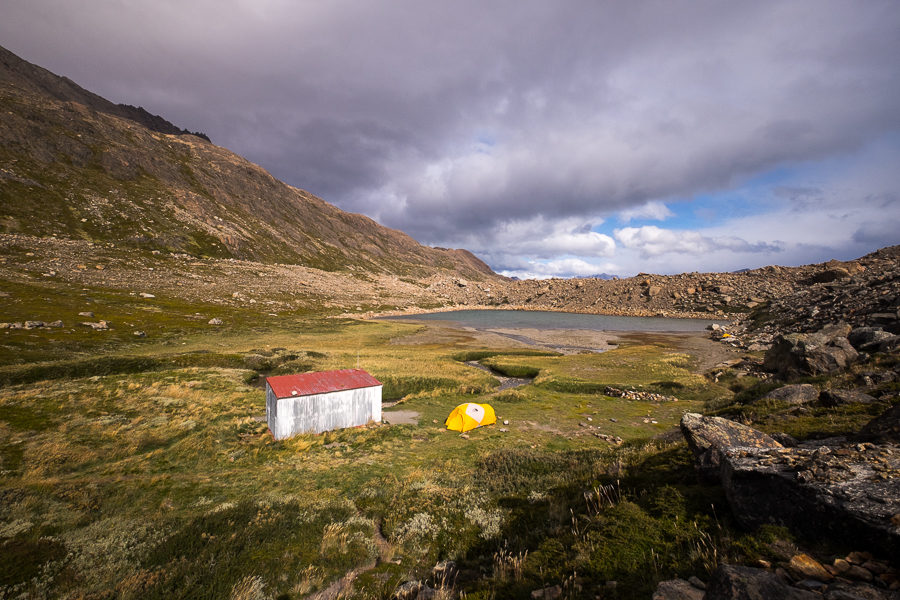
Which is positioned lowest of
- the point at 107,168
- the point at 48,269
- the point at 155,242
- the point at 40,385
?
the point at 40,385

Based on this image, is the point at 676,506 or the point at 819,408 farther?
the point at 819,408

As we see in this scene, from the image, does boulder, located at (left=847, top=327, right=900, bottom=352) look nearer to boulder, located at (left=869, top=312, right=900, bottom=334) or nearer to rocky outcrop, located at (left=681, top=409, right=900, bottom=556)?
boulder, located at (left=869, top=312, right=900, bottom=334)

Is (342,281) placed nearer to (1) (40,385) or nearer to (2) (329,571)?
(1) (40,385)

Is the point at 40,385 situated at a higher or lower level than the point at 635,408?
higher

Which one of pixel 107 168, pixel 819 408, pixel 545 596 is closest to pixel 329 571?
pixel 545 596

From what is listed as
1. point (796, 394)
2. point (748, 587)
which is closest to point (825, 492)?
point (748, 587)

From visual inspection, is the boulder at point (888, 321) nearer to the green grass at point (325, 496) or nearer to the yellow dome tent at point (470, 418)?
the green grass at point (325, 496)

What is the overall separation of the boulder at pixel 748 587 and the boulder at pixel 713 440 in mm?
6508

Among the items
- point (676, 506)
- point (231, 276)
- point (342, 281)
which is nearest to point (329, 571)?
point (676, 506)

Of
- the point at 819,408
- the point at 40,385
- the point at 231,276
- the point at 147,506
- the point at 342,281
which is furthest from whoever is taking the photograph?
the point at 342,281

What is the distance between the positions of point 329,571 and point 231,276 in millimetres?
137868

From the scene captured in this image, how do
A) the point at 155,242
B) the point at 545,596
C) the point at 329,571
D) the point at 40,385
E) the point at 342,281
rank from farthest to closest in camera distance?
the point at 342,281, the point at 155,242, the point at 40,385, the point at 329,571, the point at 545,596

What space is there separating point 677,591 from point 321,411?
23909 millimetres

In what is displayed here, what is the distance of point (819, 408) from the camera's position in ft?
53.7
